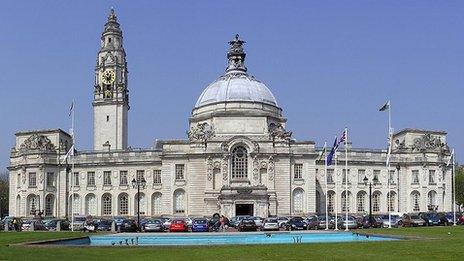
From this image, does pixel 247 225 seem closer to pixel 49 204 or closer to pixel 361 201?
pixel 361 201

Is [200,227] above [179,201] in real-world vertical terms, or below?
below

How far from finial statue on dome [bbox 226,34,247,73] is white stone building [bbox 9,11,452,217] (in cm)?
18

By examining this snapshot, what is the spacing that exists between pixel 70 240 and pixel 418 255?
26915mm

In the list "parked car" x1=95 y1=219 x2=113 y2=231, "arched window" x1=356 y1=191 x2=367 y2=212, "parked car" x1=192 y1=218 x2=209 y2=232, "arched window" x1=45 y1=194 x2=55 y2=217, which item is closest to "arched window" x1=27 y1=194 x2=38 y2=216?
"arched window" x1=45 y1=194 x2=55 y2=217

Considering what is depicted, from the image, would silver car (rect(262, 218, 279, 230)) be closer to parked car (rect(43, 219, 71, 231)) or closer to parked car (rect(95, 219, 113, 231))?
parked car (rect(95, 219, 113, 231))

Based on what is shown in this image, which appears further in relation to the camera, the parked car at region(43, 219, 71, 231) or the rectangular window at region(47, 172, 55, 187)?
the rectangular window at region(47, 172, 55, 187)

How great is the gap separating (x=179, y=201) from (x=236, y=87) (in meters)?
20.4

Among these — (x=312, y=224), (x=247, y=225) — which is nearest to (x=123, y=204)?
(x=312, y=224)

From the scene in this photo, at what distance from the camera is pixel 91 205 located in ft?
372

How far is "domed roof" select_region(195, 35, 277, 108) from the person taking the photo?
366 ft

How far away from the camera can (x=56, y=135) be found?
384ft

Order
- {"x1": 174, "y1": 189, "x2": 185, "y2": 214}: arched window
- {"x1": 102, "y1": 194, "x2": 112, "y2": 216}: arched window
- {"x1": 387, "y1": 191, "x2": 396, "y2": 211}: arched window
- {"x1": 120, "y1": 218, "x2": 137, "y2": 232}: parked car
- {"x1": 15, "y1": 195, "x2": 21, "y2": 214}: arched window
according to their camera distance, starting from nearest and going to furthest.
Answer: {"x1": 120, "y1": 218, "x2": 137, "y2": 232}: parked car, {"x1": 174, "y1": 189, "x2": 185, "y2": 214}: arched window, {"x1": 102, "y1": 194, "x2": 112, "y2": 216}: arched window, {"x1": 15, "y1": 195, "x2": 21, "y2": 214}: arched window, {"x1": 387, "y1": 191, "x2": 396, "y2": 211}: arched window

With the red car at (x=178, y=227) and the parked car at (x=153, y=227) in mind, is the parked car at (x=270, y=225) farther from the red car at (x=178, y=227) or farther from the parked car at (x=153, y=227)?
the parked car at (x=153, y=227)

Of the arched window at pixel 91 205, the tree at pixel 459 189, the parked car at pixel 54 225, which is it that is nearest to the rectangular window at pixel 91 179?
the arched window at pixel 91 205
